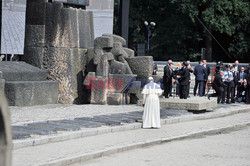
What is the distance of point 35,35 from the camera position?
19000 mm

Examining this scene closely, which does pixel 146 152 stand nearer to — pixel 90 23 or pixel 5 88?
pixel 5 88

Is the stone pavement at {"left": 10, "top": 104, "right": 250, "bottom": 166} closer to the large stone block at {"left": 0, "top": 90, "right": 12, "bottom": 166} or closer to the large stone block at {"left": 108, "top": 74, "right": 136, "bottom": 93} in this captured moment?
the large stone block at {"left": 108, "top": 74, "right": 136, "bottom": 93}

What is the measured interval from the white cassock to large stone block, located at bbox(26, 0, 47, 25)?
21.9 ft

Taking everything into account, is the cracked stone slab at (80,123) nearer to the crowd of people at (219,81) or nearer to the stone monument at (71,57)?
the stone monument at (71,57)

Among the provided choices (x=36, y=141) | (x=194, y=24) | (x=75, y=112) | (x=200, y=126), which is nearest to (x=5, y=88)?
(x=75, y=112)

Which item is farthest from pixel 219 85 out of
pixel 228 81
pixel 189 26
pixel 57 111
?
pixel 189 26

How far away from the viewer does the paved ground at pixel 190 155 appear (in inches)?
329

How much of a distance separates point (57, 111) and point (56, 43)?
3684 millimetres

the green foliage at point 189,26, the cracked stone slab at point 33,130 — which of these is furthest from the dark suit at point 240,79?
the green foliage at point 189,26

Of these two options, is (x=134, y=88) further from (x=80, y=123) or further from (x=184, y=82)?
(x=80, y=123)

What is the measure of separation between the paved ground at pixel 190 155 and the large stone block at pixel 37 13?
9196 millimetres

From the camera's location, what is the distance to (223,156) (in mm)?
9203

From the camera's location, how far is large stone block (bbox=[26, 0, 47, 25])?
1903cm

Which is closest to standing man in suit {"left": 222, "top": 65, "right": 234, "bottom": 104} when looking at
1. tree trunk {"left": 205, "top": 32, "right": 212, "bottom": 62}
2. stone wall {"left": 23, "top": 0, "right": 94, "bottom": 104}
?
stone wall {"left": 23, "top": 0, "right": 94, "bottom": 104}
